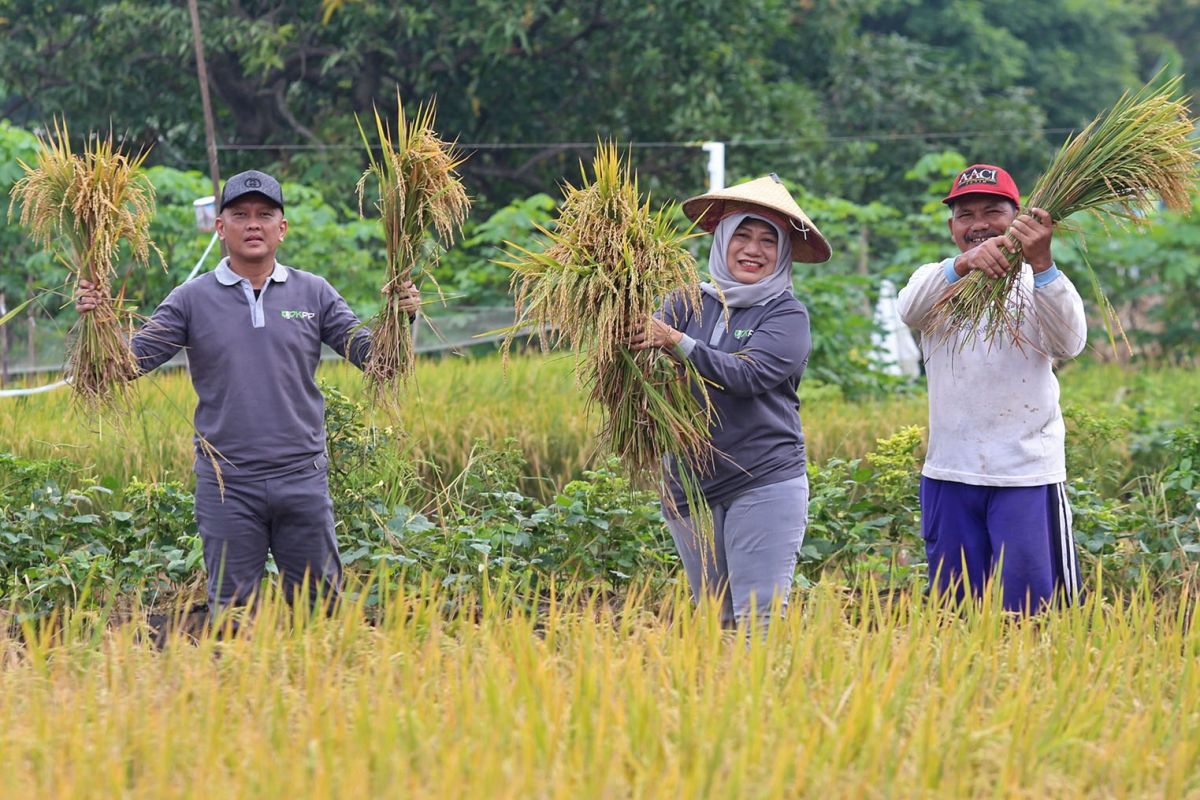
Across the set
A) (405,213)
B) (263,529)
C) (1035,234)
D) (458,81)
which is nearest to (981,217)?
(1035,234)

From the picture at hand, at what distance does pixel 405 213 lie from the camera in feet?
11.9

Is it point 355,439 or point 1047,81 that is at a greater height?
point 1047,81

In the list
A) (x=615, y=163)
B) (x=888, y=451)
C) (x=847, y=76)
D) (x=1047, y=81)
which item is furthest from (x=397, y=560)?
(x=1047, y=81)

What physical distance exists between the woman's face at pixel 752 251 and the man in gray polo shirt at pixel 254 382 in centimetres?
79

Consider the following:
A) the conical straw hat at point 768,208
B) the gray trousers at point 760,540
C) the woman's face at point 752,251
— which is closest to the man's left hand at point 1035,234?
the conical straw hat at point 768,208

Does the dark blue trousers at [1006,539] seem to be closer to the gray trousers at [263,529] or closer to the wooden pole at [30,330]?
the gray trousers at [263,529]

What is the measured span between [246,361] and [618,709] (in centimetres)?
167

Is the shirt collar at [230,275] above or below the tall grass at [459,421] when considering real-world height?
above

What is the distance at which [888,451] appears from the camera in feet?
16.9

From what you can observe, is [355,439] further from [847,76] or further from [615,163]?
[847,76]

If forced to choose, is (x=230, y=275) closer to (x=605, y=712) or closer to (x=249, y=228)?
(x=249, y=228)

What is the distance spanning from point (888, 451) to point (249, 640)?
9.01ft

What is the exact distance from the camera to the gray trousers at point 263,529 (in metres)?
3.76

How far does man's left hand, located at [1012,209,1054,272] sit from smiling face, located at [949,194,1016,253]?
24 centimetres
